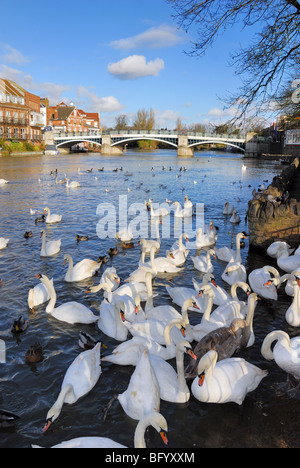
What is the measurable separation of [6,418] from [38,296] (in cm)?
400

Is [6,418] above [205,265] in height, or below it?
below

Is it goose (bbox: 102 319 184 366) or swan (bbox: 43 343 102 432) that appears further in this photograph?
goose (bbox: 102 319 184 366)

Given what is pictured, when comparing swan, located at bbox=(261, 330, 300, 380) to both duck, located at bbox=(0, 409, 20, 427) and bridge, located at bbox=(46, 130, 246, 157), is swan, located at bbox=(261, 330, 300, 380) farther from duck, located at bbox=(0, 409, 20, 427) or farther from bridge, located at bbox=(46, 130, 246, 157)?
bridge, located at bbox=(46, 130, 246, 157)

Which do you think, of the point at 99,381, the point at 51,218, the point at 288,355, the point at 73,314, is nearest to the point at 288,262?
the point at 288,355

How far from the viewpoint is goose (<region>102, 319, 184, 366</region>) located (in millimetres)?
6254

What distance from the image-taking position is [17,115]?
71.2 m

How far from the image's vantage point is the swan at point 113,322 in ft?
23.6

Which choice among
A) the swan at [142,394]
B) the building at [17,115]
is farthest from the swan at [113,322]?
the building at [17,115]

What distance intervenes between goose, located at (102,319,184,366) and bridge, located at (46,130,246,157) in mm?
74008

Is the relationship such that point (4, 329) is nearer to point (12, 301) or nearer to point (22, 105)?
point (12, 301)

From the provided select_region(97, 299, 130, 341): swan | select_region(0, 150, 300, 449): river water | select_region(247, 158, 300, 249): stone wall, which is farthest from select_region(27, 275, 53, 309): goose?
select_region(247, 158, 300, 249): stone wall

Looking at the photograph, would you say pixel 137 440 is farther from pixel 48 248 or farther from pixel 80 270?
pixel 48 248
